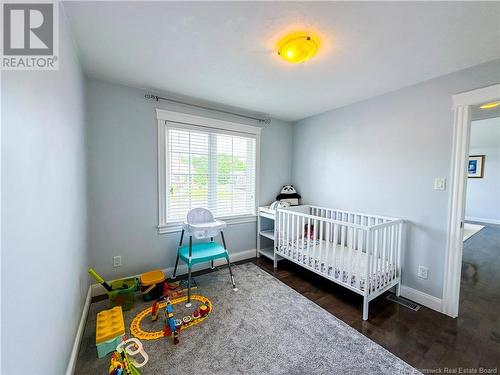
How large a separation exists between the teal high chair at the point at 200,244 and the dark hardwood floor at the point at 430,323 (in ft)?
3.00

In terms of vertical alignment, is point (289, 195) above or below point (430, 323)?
A: above

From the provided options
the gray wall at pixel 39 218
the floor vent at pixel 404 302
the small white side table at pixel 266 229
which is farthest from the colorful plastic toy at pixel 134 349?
the floor vent at pixel 404 302

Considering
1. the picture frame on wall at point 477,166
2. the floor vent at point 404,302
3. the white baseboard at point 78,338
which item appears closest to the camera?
the white baseboard at point 78,338

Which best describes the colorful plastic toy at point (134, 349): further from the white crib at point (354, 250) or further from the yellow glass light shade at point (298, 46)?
the yellow glass light shade at point (298, 46)

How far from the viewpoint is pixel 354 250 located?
239 centimetres

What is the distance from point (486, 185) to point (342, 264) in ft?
21.9

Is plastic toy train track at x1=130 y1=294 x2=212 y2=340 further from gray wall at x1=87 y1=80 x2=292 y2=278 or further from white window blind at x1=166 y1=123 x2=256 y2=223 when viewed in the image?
white window blind at x1=166 y1=123 x2=256 y2=223

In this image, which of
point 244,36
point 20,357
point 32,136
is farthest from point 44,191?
point 244,36

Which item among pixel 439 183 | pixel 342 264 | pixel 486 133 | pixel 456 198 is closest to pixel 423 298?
pixel 342 264

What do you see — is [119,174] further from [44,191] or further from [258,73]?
[258,73]

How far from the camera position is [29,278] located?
82cm

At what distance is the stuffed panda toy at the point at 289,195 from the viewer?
11.3 ft

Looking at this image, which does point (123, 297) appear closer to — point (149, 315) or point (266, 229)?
point (149, 315)

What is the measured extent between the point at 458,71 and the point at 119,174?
349 centimetres
